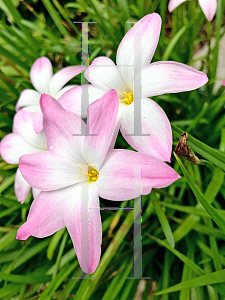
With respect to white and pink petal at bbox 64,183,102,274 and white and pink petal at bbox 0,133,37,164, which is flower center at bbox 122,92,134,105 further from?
white and pink petal at bbox 0,133,37,164

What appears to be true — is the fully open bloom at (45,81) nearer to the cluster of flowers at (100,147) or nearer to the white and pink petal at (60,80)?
the white and pink petal at (60,80)

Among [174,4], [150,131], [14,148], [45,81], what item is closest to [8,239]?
[14,148]

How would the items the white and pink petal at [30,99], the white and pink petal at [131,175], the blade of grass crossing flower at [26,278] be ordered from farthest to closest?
the white and pink petal at [30,99]
the blade of grass crossing flower at [26,278]
the white and pink petal at [131,175]

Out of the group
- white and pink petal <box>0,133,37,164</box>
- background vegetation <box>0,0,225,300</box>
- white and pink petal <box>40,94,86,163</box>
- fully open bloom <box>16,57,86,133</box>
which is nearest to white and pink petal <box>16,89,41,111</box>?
fully open bloom <box>16,57,86,133</box>

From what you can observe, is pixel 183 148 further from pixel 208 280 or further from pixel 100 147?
pixel 208 280

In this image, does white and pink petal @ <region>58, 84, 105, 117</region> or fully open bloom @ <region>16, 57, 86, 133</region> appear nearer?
white and pink petal @ <region>58, 84, 105, 117</region>

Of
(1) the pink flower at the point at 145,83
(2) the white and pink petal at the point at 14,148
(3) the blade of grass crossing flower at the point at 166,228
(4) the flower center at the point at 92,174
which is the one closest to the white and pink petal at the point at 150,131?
(1) the pink flower at the point at 145,83
